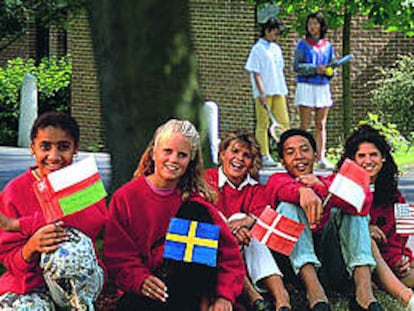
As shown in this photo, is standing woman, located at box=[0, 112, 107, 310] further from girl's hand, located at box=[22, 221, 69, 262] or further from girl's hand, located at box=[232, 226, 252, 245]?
girl's hand, located at box=[232, 226, 252, 245]

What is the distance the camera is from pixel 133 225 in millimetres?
6906

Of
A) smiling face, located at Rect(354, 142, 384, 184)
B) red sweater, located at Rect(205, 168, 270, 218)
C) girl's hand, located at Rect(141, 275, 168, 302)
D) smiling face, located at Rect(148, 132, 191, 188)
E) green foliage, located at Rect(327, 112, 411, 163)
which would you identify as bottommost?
green foliage, located at Rect(327, 112, 411, 163)

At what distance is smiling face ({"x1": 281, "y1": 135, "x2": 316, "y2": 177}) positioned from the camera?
7883 millimetres

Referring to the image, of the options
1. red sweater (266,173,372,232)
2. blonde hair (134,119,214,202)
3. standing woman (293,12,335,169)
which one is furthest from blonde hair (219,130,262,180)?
standing woman (293,12,335,169)

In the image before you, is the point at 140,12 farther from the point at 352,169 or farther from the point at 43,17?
the point at 43,17

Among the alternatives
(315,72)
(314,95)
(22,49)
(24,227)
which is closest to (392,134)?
(314,95)

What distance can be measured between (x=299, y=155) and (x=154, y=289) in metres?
1.56

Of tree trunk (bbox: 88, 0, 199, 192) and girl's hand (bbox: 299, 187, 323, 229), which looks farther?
tree trunk (bbox: 88, 0, 199, 192)

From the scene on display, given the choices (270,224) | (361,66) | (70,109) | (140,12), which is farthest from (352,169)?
(70,109)

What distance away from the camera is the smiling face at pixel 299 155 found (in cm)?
788

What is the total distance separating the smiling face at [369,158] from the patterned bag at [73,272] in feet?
7.35

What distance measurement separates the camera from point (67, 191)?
6434 millimetres

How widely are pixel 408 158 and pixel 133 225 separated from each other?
13131 mm

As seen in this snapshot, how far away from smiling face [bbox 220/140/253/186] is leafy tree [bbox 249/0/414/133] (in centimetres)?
645
